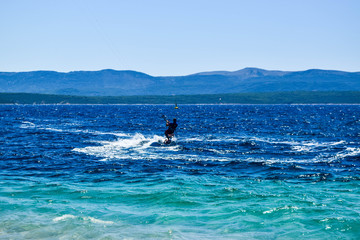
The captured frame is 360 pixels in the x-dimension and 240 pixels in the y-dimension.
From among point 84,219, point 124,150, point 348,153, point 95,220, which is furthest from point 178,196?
point 348,153

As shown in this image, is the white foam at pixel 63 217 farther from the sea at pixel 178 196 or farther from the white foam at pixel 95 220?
the white foam at pixel 95 220

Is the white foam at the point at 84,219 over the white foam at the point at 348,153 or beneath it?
over

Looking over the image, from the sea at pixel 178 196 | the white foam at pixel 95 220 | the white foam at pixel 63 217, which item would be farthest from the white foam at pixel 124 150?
the white foam at pixel 95 220

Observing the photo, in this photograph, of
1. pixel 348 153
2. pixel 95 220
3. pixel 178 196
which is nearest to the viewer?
pixel 95 220

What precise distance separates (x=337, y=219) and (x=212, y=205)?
185 inches

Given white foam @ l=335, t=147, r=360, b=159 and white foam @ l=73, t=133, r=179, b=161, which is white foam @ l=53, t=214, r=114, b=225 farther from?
white foam @ l=335, t=147, r=360, b=159

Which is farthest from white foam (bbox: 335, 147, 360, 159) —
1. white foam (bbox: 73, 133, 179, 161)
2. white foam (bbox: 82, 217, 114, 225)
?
white foam (bbox: 82, 217, 114, 225)

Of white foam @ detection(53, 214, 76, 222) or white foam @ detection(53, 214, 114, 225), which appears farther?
white foam @ detection(53, 214, 76, 222)

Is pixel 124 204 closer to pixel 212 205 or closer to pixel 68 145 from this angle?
pixel 212 205

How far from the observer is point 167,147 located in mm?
37438

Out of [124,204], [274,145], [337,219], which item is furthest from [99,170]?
[274,145]

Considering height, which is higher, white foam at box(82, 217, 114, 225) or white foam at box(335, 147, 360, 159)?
white foam at box(82, 217, 114, 225)

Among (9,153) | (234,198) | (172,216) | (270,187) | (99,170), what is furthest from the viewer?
(9,153)

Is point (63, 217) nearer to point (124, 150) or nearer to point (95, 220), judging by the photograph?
point (95, 220)
